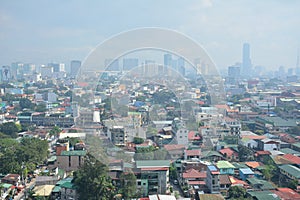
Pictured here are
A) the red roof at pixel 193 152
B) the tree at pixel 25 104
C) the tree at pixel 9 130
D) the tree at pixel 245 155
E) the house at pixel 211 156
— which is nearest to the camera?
the red roof at pixel 193 152

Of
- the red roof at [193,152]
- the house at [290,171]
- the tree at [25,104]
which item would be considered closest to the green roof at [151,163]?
the red roof at [193,152]

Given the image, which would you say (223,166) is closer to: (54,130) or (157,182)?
(157,182)

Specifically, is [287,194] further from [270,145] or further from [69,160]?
[69,160]

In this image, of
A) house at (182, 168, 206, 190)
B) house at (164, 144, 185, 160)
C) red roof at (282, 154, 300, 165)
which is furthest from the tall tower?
house at (182, 168, 206, 190)

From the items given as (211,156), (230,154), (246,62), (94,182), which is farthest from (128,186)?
(246,62)

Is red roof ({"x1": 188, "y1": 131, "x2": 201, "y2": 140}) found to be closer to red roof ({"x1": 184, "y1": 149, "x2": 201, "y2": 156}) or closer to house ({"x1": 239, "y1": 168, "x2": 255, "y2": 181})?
red roof ({"x1": 184, "y1": 149, "x2": 201, "y2": 156})

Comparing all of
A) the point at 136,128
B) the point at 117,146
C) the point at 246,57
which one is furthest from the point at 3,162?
the point at 246,57

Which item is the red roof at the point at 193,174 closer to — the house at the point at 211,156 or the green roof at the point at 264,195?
the green roof at the point at 264,195
